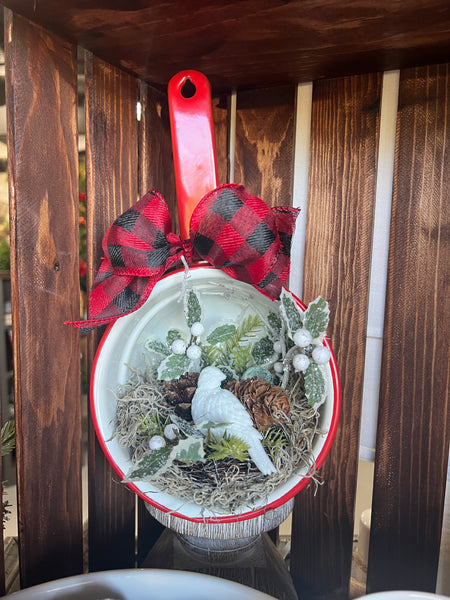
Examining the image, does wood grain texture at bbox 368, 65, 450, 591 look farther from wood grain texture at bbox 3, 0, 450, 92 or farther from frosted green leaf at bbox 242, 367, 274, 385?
frosted green leaf at bbox 242, 367, 274, 385

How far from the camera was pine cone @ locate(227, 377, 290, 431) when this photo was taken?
44 cm

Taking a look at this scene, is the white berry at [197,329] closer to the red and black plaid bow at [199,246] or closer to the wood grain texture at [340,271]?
the red and black plaid bow at [199,246]

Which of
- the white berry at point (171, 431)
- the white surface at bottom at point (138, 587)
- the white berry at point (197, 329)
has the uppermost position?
the white berry at point (197, 329)

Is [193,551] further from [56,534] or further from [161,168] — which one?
[161,168]

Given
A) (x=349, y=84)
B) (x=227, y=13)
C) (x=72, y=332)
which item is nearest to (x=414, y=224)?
(x=349, y=84)

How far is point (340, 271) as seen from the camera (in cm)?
60

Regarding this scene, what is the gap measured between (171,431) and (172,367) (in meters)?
0.07

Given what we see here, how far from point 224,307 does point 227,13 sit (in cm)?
29

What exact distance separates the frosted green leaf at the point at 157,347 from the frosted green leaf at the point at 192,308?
0.05m

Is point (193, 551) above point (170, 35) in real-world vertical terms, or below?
below

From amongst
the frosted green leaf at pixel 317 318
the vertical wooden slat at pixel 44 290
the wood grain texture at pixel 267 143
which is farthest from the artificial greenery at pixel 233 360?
the wood grain texture at pixel 267 143

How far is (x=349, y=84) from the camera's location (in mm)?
574

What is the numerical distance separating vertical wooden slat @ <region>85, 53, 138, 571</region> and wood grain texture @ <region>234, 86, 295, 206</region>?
15 cm

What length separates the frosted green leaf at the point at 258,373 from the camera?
0.49m
